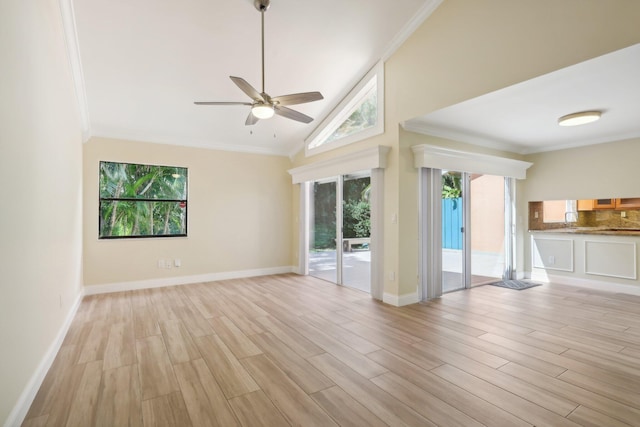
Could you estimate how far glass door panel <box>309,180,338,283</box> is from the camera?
5.75 metres

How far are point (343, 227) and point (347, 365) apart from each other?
3.12m

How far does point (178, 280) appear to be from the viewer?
5.58 m

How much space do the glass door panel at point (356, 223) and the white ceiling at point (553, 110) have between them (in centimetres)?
135

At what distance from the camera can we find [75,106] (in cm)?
388

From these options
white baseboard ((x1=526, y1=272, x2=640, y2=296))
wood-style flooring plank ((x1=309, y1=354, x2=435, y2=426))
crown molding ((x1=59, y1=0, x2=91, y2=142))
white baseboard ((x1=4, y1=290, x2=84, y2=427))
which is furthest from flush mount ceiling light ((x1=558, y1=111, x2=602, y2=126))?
white baseboard ((x1=4, y1=290, x2=84, y2=427))

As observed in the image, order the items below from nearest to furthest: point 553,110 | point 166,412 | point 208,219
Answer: point 166,412 → point 553,110 → point 208,219

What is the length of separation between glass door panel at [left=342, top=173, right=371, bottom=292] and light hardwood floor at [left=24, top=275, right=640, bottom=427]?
3.89ft

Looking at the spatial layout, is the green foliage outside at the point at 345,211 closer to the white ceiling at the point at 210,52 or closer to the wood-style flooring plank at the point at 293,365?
the white ceiling at the point at 210,52

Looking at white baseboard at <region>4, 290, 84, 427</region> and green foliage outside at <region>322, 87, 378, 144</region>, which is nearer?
white baseboard at <region>4, 290, 84, 427</region>

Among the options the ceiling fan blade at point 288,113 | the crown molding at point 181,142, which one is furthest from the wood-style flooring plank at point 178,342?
the crown molding at point 181,142

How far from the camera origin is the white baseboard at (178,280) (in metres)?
4.99

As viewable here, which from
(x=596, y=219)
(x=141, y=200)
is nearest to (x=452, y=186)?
(x=596, y=219)

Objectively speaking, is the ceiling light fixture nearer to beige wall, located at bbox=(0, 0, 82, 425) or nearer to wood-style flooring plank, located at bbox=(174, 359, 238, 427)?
beige wall, located at bbox=(0, 0, 82, 425)

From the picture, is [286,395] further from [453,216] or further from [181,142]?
[181,142]
